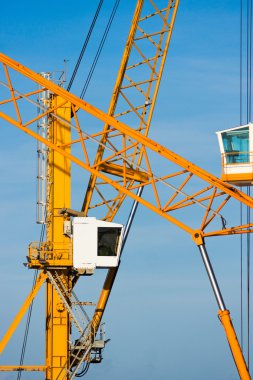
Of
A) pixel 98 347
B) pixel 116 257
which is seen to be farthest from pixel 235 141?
pixel 98 347

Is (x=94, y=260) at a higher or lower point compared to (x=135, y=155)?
lower

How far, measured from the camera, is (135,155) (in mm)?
100375

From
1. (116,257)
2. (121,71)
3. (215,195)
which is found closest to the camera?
(215,195)

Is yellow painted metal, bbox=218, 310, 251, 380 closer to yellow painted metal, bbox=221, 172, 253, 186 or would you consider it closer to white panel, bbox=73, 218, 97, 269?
yellow painted metal, bbox=221, 172, 253, 186

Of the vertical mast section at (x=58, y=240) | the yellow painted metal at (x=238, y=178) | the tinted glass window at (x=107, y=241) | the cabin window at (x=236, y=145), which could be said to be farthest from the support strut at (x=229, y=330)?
the vertical mast section at (x=58, y=240)

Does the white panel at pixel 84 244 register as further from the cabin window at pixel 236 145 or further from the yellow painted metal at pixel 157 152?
the cabin window at pixel 236 145

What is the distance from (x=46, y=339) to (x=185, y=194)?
15.6 m

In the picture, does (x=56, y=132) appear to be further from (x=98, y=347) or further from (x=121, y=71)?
(x=98, y=347)

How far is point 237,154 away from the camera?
8906 cm

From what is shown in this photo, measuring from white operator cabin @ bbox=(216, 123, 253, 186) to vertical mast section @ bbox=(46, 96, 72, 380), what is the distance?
12191 mm

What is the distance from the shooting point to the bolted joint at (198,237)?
89.1 metres

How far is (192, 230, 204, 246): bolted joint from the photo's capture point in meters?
89.1

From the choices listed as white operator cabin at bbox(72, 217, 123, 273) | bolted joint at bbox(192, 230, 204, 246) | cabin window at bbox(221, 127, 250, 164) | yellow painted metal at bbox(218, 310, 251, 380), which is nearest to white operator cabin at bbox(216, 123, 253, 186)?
cabin window at bbox(221, 127, 250, 164)

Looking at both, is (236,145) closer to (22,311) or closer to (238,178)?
(238,178)
